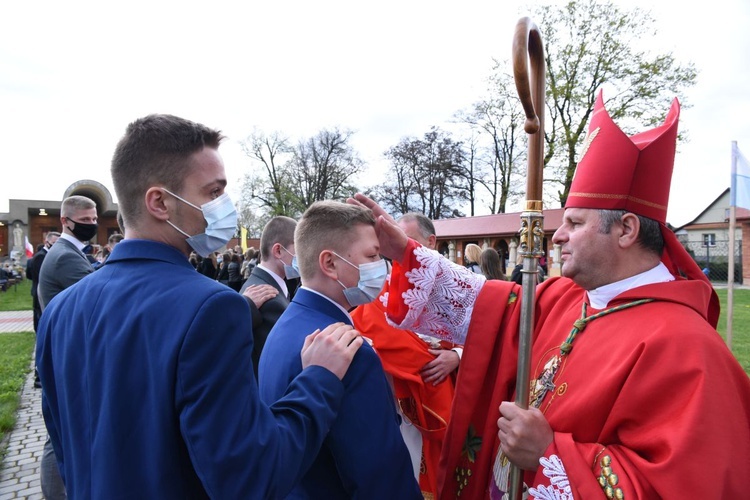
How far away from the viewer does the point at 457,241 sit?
30.7 meters

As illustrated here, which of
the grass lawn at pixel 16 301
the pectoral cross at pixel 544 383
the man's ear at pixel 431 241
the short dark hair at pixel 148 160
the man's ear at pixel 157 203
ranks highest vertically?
the short dark hair at pixel 148 160

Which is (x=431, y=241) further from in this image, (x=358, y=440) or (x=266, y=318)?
(x=358, y=440)

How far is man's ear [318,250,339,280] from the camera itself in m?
2.22

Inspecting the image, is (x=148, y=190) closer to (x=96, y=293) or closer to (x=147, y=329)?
(x=96, y=293)

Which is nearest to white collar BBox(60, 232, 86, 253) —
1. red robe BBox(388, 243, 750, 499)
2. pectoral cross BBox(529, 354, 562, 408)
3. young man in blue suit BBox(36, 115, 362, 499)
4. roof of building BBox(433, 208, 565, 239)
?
young man in blue suit BBox(36, 115, 362, 499)

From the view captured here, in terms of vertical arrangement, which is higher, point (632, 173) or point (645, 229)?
point (632, 173)

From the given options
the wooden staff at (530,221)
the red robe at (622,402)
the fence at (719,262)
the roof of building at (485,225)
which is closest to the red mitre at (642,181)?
the red robe at (622,402)

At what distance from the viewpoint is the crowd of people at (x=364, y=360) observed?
1.21 metres

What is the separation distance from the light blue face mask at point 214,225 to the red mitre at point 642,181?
1370 millimetres

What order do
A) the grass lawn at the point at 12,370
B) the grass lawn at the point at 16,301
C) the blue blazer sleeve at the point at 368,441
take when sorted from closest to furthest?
the blue blazer sleeve at the point at 368,441 → the grass lawn at the point at 12,370 → the grass lawn at the point at 16,301

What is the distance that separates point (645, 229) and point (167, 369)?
1.73m

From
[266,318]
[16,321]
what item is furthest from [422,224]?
[16,321]

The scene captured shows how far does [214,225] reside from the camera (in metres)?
1.52

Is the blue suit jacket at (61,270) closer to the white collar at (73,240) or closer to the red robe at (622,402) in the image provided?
the white collar at (73,240)
